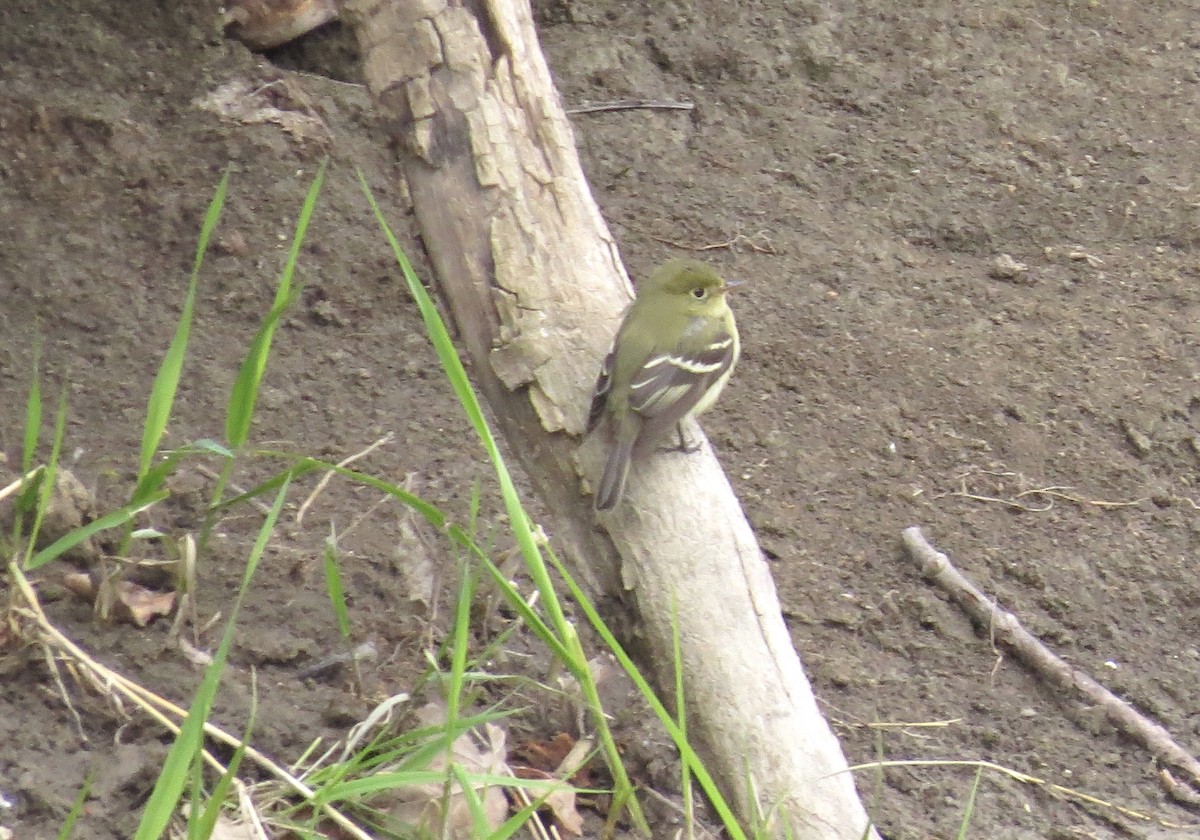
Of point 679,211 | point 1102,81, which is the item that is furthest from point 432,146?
point 1102,81

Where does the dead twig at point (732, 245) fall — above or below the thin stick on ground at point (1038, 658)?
above

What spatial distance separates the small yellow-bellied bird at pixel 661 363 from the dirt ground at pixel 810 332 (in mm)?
527

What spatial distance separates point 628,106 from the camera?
5.53m

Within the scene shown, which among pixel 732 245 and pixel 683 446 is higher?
pixel 683 446

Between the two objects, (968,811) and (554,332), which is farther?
(554,332)

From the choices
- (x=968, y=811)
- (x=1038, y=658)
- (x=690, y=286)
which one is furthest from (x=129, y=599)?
(x=1038, y=658)

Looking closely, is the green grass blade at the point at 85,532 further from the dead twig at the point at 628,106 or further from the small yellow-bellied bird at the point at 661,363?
the dead twig at the point at 628,106

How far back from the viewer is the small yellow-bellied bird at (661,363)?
9.35ft

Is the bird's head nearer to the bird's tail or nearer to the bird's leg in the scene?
the bird's leg

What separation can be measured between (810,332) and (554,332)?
199 centimetres

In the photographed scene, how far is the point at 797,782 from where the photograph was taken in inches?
105

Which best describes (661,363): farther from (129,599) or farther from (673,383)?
(129,599)

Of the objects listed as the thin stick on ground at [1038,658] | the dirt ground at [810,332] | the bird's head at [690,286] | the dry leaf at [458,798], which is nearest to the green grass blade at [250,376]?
the dirt ground at [810,332]

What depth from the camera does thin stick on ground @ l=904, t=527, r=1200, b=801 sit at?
332 cm
